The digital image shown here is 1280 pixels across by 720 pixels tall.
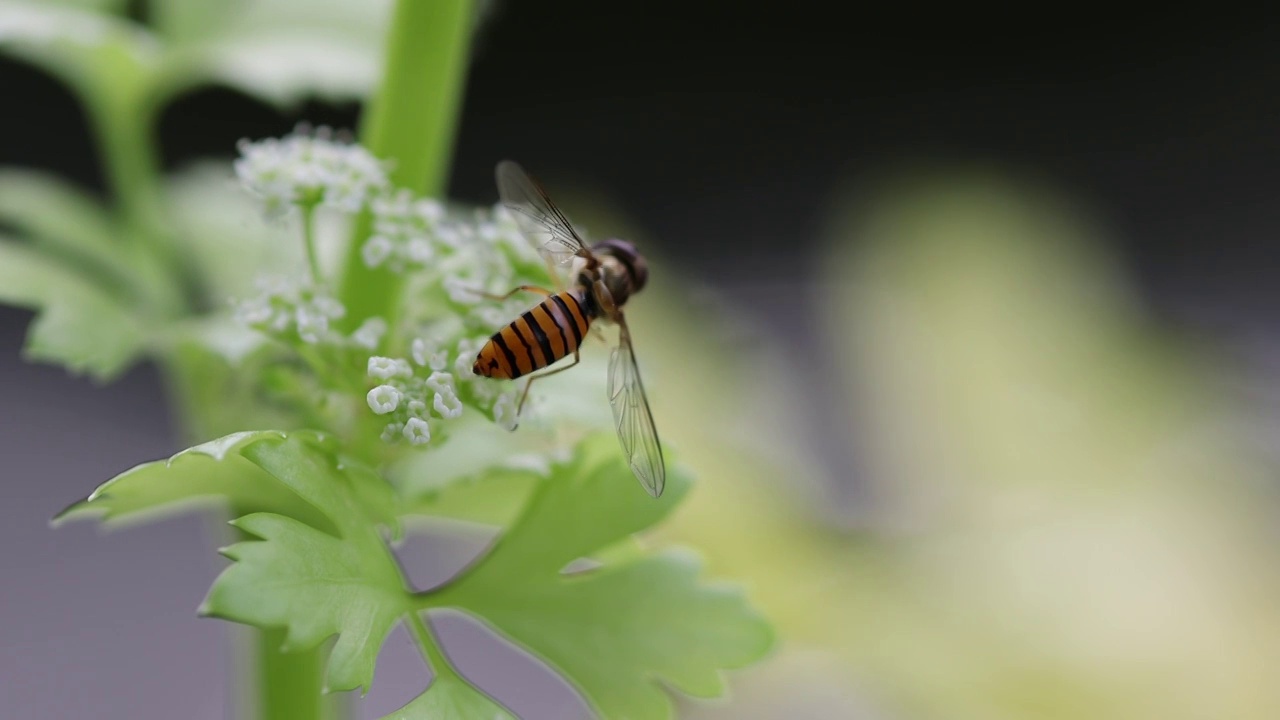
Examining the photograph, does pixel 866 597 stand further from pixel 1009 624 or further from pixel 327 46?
pixel 327 46

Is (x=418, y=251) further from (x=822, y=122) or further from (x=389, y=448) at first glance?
(x=822, y=122)

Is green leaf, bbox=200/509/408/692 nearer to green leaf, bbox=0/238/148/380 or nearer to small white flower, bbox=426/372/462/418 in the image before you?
small white flower, bbox=426/372/462/418

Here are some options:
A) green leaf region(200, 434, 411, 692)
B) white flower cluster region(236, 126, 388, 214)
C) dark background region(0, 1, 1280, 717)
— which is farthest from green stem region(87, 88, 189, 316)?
dark background region(0, 1, 1280, 717)

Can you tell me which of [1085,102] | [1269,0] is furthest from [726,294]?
[1269,0]

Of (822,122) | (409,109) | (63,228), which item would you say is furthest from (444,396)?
(822,122)

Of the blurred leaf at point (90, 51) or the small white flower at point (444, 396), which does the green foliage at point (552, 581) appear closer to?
the small white flower at point (444, 396)

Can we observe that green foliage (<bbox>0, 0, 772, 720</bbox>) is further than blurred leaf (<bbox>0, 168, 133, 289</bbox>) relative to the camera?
No
